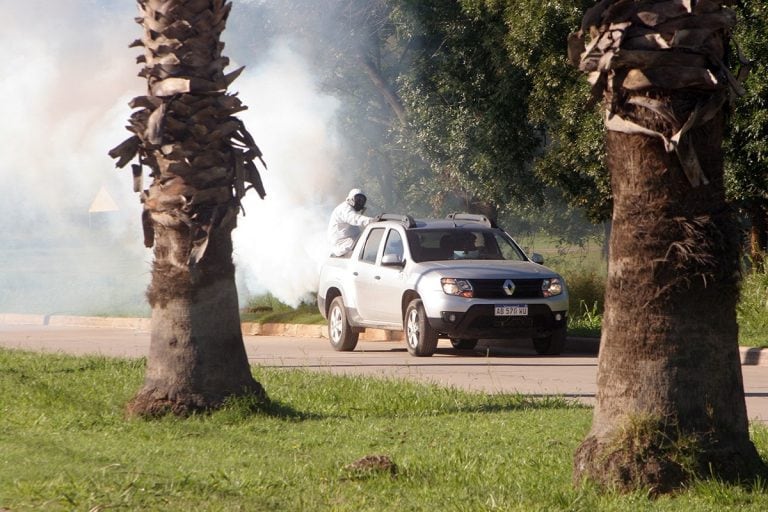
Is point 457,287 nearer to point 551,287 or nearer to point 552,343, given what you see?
point 551,287

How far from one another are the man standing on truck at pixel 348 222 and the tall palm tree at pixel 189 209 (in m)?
10.4

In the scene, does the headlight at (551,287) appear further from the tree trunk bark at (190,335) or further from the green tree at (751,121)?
the tree trunk bark at (190,335)

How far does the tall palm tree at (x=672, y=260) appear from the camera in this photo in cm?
621

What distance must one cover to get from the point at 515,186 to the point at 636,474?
69.5ft

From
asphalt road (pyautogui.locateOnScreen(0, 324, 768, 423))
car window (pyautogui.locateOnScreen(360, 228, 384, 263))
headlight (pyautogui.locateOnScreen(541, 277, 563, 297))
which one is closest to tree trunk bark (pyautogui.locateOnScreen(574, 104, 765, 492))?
asphalt road (pyautogui.locateOnScreen(0, 324, 768, 423))

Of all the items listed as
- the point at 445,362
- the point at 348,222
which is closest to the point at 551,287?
the point at 445,362

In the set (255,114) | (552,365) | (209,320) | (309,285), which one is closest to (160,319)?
(209,320)

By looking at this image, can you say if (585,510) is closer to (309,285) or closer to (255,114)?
(309,285)

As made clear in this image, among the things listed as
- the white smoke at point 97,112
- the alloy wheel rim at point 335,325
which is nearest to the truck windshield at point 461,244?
the alloy wheel rim at point 335,325

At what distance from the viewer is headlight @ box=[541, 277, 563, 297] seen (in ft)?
55.0

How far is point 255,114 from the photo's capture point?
120 ft

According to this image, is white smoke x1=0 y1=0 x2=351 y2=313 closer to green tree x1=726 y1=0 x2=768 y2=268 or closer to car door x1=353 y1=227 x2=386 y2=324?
car door x1=353 y1=227 x2=386 y2=324

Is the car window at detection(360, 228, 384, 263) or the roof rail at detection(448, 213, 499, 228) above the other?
the roof rail at detection(448, 213, 499, 228)

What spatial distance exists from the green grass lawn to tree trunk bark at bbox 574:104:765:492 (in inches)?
7.2
